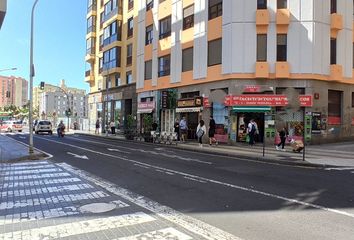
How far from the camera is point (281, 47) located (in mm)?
28359

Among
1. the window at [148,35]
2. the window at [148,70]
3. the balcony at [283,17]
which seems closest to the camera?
the balcony at [283,17]

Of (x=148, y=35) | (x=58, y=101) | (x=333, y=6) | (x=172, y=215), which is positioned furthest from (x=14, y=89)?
(x=172, y=215)

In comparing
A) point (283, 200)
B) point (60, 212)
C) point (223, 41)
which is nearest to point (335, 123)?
point (223, 41)

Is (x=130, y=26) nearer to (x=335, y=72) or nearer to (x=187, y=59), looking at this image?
(x=187, y=59)

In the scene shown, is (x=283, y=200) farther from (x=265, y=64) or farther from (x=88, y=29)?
(x=88, y=29)

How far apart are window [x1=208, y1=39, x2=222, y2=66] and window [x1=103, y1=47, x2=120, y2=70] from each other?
70.6 ft

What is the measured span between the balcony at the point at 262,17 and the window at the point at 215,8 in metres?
3.31

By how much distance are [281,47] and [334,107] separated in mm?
5922

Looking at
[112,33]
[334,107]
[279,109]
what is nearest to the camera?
[279,109]

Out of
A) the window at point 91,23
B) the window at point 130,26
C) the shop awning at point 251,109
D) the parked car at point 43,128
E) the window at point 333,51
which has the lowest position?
the parked car at point 43,128

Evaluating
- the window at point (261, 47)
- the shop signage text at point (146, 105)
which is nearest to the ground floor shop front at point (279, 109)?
the window at point (261, 47)

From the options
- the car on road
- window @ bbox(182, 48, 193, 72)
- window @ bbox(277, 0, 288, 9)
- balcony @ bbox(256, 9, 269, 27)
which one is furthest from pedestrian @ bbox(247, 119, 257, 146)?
the car on road

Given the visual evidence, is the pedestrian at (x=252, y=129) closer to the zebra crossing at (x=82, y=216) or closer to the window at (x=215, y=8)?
the window at (x=215, y=8)

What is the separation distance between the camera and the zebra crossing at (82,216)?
639 cm
